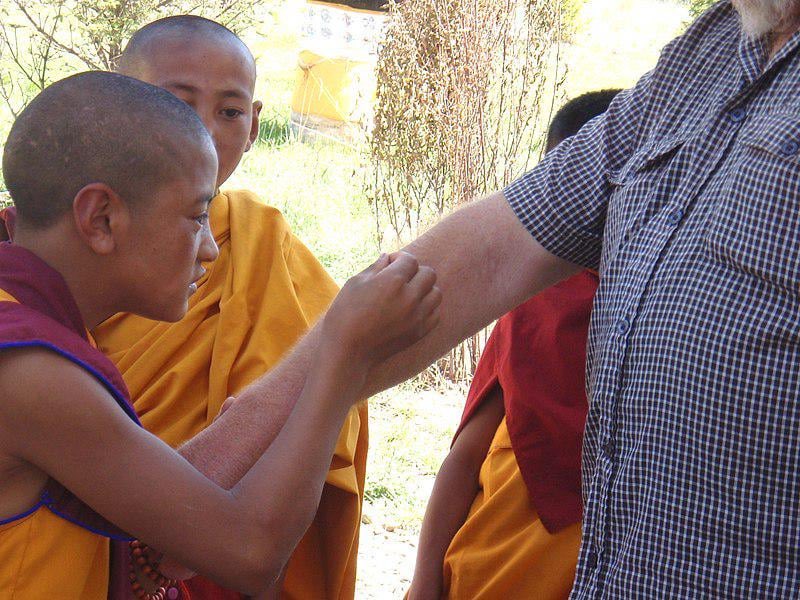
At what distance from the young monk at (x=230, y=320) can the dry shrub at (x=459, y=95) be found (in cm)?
298

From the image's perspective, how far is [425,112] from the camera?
6375 millimetres

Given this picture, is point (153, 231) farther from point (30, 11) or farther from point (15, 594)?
point (30, 11)

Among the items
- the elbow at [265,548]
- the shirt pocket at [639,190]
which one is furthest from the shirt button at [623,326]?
the elbow at [265,548]

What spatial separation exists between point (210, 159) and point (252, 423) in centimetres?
54

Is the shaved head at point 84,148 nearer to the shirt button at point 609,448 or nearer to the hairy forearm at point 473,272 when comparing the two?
the hairy forearm at point 473,272

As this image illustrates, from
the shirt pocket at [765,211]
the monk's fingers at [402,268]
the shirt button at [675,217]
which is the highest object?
the shirt pocket at [765,211]

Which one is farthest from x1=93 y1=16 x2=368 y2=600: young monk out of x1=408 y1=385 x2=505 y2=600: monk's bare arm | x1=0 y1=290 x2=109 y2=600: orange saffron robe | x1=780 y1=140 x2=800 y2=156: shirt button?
x1=780 y1=140 x2=800 y2=156: shirt button

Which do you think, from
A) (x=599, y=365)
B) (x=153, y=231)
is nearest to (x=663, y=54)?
(x=599, y=365)

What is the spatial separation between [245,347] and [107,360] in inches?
44.2

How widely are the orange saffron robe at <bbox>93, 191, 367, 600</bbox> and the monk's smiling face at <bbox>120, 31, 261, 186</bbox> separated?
0.19 metres

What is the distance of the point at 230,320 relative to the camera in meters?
2.87

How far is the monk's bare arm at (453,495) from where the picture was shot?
2.91 meters

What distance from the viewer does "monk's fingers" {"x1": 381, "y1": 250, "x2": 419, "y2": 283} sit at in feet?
6.19

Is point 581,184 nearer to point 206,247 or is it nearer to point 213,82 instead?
point 206,247
